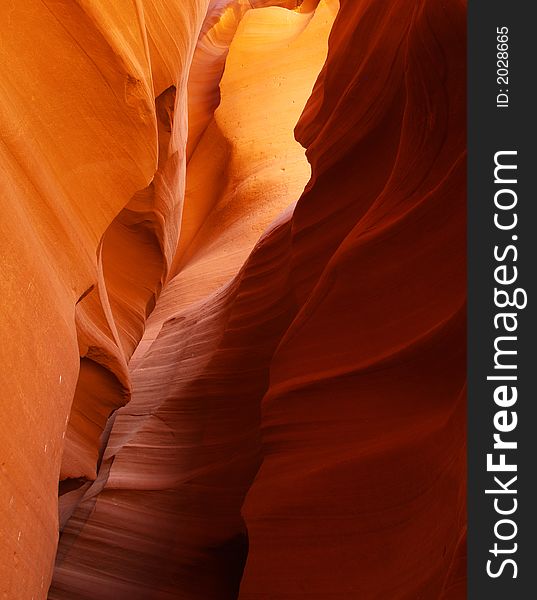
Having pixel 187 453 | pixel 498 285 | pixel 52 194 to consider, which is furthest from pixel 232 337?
pixel 498 285

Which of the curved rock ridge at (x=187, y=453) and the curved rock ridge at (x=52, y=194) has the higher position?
the curved rock ridge at (x=52, y=194)

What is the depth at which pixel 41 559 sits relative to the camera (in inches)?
67.5

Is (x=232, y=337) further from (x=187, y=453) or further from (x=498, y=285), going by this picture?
(x=498, y=285)

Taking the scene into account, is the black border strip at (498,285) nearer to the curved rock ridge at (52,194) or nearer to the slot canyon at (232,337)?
the slot canyon at (232,337)

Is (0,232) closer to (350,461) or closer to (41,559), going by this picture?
(41,559)

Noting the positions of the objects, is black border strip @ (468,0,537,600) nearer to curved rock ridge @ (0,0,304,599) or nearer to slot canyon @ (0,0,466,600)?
slot canyon @ (0,0,466,600)

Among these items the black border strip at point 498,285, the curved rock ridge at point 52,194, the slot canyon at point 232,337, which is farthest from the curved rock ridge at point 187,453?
the black border strip at point 498,285

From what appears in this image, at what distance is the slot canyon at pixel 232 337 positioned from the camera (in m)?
1.78

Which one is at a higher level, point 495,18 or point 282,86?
point 282,86

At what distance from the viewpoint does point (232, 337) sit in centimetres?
374

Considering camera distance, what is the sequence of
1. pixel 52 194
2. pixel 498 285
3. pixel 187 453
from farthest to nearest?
1. pixel 187 453
2. pixel 52 194
3. pixel 498 285

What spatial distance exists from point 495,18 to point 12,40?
1119 mm

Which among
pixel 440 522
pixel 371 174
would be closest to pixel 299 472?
pixel 440 522

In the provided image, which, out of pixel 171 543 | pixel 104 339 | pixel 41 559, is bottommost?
pixel 171 543
